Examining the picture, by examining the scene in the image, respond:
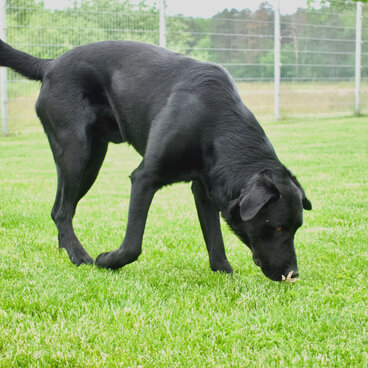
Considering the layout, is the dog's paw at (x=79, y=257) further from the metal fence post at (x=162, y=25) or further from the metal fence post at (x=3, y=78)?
the metal fence post at (x=162, y=25)

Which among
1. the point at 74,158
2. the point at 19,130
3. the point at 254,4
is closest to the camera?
the point at 74,158

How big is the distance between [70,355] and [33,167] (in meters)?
7.17

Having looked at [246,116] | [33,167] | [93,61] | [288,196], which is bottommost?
[33,167]

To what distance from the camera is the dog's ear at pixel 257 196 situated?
9.61 ft

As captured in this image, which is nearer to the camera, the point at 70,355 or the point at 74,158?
the point at 70,355

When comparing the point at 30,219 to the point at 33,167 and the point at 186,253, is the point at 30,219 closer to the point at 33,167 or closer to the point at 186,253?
the point at 186,253

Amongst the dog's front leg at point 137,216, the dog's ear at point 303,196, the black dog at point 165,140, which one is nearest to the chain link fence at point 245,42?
the black dog at point 165,140

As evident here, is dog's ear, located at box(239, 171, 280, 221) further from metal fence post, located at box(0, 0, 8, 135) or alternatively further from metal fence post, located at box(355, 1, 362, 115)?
metal fence post, located at box(355, 1, 362, 115)

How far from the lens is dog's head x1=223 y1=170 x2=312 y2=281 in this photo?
3068 millimetres

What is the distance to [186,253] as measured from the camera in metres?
4.09

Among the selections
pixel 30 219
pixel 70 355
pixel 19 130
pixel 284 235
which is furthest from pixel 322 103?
pixel 70 355

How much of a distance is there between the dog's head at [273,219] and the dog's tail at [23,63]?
6.02ft

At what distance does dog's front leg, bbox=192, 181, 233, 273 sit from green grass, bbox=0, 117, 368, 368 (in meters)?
0.14

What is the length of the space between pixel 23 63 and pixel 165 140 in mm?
1464
